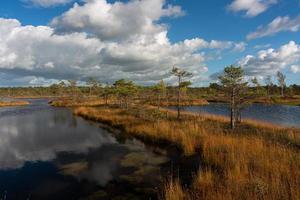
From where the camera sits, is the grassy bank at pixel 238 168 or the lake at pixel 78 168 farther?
the lake at pixel 78 168

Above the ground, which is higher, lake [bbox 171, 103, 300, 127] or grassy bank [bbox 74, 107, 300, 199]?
grassy bank [bbox 74, 107, 300, 199]

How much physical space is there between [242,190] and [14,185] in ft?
31.3

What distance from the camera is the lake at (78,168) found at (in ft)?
32.6

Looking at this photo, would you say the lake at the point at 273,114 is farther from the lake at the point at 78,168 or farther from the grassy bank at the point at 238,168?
the lake at the point at 78,168

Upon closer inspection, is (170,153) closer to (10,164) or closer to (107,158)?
(107,158)

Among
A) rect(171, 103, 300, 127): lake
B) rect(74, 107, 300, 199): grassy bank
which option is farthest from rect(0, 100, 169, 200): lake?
rect(171, 103, 300, 127): lake

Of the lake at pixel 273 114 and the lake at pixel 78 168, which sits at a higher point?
the lake at pixel 273 114

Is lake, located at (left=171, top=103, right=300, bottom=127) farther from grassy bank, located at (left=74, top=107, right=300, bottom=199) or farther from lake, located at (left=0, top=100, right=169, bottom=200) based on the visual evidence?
lake, located at (left=0, top=100, right=169, bottom=200)

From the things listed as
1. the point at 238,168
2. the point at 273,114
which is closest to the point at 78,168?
the point at 238,168

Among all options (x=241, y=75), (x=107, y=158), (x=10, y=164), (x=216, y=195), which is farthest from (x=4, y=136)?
(x=216, y=195)

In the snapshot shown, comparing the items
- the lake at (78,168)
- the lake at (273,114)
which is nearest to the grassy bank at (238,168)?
the lake at (78,168)

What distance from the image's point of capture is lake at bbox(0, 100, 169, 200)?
9930 millimetres

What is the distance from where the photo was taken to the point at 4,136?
23.6 metres

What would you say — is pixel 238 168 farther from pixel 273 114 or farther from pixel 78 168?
pixel 273 114
